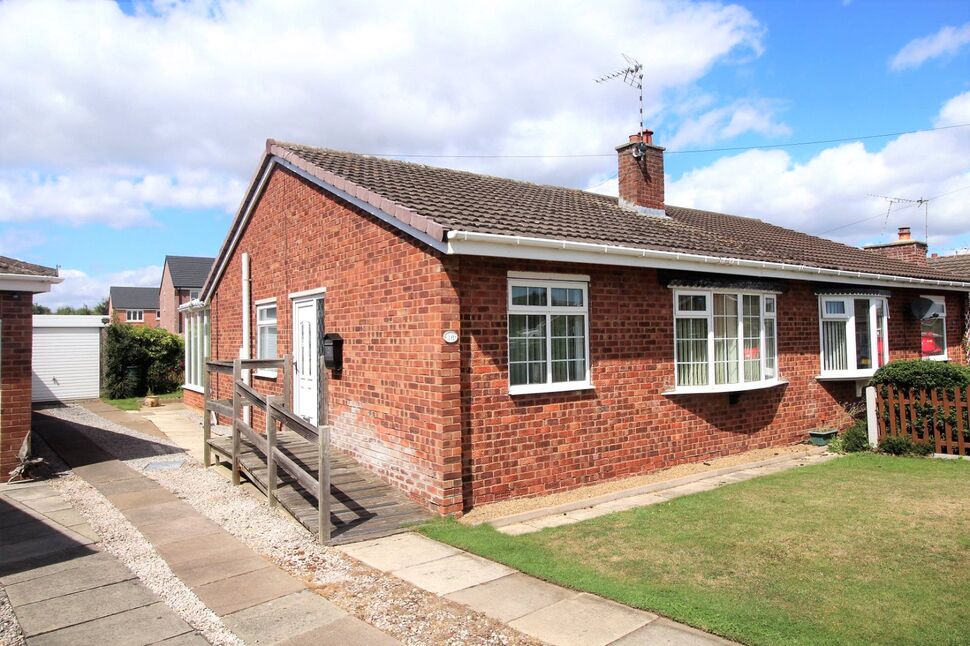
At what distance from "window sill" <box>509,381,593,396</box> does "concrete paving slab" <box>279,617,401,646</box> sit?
3626 mm

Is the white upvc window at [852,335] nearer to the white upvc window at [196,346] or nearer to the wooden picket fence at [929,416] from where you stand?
the wooden picket fence at [929,416]

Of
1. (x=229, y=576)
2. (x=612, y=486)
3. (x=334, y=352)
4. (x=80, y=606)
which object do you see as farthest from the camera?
(x=334, y=352)

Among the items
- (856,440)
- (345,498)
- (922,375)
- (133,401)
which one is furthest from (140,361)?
(922,375)

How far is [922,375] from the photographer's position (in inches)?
418

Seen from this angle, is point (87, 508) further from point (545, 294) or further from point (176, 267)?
point (176, 267)

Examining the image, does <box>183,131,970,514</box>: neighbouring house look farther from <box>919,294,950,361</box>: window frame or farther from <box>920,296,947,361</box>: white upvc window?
<box>920,296,947,361</box>: white upvc window

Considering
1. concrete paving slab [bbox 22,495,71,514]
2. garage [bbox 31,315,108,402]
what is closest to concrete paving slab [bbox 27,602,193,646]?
concrete paving slab [bbox 22,495,71,514]

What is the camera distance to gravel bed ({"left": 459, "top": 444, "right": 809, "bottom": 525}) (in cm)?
717

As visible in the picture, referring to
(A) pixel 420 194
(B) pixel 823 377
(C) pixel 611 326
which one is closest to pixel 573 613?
(C) pixel 611 326

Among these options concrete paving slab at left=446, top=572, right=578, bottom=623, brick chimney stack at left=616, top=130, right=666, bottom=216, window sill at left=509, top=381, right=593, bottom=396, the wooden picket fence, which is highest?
brick chimney stack at left=616, top=130, right=666, bottom=216

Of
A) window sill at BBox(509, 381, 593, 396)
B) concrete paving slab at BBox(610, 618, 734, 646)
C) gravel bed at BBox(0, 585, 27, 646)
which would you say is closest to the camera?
concrete paving slab at BBox(610, 618, 734, 646)

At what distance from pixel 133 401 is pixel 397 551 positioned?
56.6ft

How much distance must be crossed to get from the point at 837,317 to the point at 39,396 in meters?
22.9

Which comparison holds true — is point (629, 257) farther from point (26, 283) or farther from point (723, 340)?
point (26, 283)
